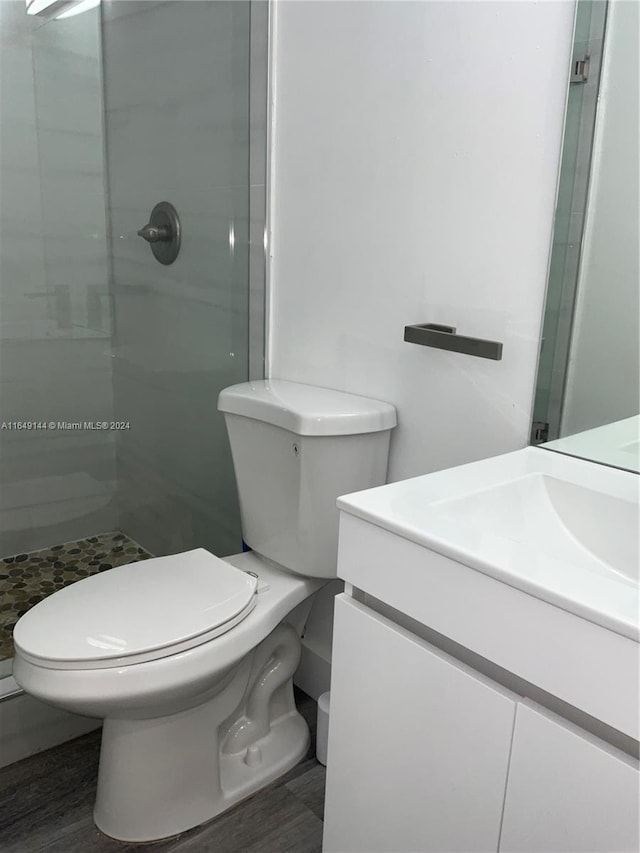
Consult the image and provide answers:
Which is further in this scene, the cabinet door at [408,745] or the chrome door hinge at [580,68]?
the chrome door hinge at [580,68]

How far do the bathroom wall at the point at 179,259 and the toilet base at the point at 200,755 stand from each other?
1.61ft

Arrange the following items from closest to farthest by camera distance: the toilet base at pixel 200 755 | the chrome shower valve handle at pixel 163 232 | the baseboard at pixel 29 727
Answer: the toilet base at pixel 200 755 < the baseboard at pixel 29 727 < the chrome shower valve handle at pixel 163 232

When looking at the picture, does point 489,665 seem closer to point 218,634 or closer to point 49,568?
point 218,634

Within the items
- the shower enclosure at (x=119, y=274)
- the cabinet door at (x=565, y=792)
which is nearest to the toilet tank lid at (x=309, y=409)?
the shower enclosure at (x=119, y=274)

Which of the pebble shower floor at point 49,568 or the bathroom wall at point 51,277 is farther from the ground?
the bathroom wall at point 51,277

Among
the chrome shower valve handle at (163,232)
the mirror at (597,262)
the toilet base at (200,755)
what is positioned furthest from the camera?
the chrome shower valve handle at (163,232)

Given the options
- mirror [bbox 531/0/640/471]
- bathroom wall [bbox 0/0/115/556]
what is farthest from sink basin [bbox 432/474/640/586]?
bathroom wall [bbox 0/0/115/556]

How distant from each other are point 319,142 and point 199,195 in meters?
0.40

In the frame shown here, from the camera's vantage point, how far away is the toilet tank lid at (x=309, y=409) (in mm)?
1449

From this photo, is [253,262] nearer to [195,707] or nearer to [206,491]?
[206,491]

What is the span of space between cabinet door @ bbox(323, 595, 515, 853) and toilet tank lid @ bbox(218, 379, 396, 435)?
0.47 meters

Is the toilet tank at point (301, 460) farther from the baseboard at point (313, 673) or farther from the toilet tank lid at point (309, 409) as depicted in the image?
the baseboard at point (313, 673)

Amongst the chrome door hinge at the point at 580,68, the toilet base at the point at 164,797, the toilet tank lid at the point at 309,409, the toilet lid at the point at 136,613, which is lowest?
the toilet base at the point at 164,797

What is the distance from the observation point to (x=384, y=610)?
101 centimetres
